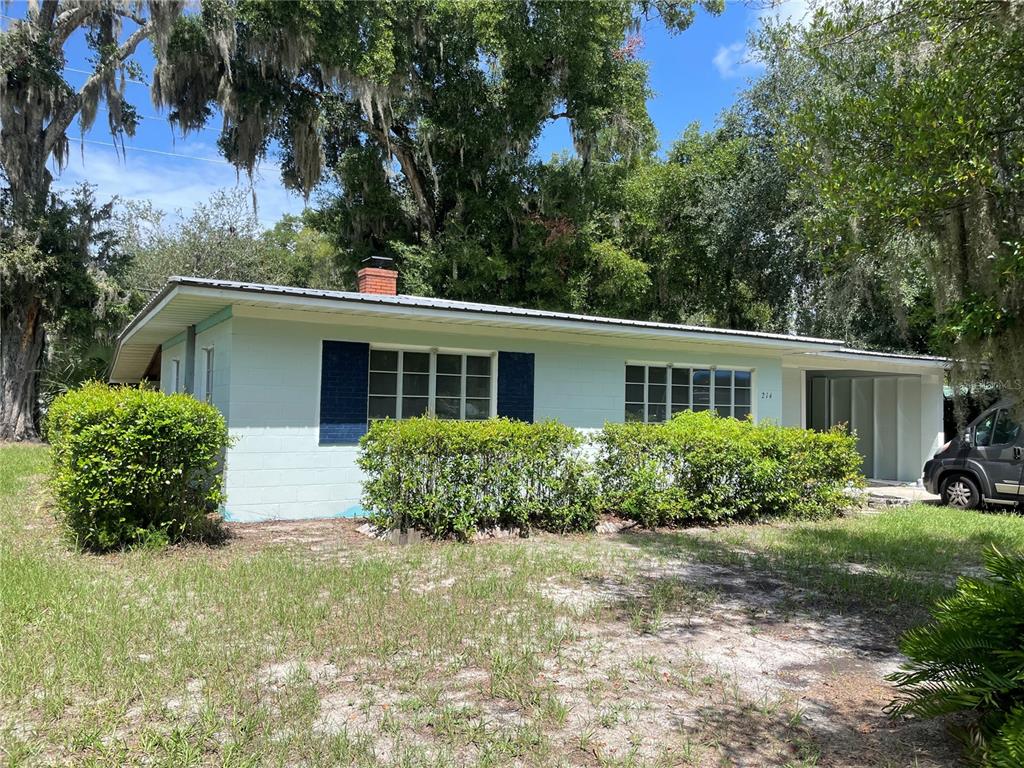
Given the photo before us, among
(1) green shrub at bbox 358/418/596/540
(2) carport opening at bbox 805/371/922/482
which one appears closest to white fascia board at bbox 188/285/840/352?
(1) green shrub at bbox 358/418/596/540

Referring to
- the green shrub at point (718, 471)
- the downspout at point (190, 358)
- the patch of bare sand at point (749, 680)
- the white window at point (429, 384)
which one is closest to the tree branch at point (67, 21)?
the downspout at point (190, 358)

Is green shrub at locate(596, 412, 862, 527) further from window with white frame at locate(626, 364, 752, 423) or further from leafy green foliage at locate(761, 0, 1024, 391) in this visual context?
leafy green foliage at locate(761, 0, 1024, 391)

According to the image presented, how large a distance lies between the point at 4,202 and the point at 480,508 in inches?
788

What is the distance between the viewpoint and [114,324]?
21641 millimetres

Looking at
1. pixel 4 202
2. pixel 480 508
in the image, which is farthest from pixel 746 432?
pixel 4 202

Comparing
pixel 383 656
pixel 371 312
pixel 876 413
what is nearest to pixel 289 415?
pixel 371 312

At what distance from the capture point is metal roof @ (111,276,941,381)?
844 cm

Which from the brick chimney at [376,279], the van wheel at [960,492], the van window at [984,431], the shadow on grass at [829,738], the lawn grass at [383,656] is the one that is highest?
the brick chimney at [376,279]

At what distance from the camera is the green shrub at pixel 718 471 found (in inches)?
376

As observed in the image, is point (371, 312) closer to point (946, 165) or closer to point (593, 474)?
point (593, 474)

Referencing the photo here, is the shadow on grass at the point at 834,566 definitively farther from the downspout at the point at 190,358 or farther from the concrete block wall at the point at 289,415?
the downspout at the point at 190,358

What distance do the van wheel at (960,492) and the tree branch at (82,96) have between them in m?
23.4

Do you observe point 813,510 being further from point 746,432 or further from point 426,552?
point 426,552

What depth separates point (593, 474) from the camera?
30.6 feet
